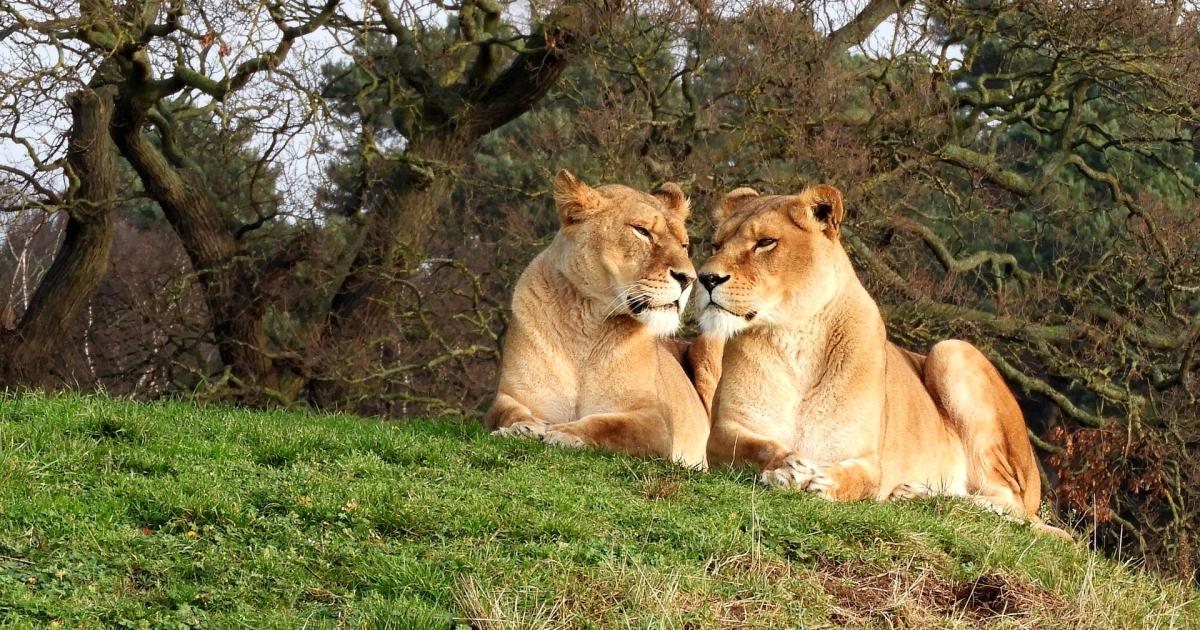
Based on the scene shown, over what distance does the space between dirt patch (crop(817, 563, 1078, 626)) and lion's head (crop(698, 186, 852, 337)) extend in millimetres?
2005

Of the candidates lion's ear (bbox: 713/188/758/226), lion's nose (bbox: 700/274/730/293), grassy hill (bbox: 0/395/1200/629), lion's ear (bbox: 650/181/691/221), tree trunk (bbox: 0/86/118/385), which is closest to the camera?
grassy hill (bbox: 0/395/1200/629)

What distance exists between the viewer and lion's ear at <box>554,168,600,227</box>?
916 cm

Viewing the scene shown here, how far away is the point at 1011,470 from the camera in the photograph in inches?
383

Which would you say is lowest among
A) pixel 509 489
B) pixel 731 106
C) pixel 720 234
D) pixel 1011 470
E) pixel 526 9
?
→ pixel 1011 470

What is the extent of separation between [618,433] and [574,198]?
153cm

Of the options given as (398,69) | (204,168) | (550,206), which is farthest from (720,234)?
(550,206)

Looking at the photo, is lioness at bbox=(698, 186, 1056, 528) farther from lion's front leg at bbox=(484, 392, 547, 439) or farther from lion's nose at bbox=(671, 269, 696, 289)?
lion's front leg at bbox=(484, 392, 547, 439)

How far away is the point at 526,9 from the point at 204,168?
6.77 meters

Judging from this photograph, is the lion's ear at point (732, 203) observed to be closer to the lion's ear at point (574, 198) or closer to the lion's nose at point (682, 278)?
the lion's nose at point (682, 278)

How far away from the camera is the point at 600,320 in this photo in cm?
916

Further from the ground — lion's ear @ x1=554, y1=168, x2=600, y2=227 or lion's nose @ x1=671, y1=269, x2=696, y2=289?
lion's ear @ x1=554, y1=168, x2=600, y2=227

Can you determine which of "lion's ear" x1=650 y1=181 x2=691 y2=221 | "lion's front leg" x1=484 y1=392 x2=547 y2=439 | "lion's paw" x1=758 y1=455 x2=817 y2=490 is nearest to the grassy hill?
"lion's paw" x1=758 y1=455 x2=817 y2=490

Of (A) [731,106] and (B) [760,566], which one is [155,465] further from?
(A) [731,106]

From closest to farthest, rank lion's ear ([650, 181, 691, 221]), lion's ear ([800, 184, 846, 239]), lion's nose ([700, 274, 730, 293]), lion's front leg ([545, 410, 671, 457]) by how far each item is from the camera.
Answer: lion's nose ([700, 274, 730, 293]) < lion's ear ([800, 184, 846, 239]) < lion's front leg ([545, 410, 671, 457]) < lion's ear ([650, 181, 691, 221])
